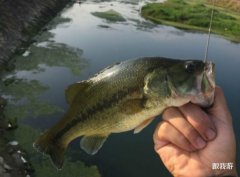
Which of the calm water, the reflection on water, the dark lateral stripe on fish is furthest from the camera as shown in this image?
the calm water

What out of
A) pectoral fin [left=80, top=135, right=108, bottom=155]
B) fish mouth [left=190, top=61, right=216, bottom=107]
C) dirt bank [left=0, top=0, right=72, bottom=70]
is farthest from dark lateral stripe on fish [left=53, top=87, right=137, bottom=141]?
dirt bank [left=0, top=0, right=72, bottom=70]

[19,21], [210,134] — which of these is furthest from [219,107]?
[19,21]

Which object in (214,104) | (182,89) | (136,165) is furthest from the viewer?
(136,165)

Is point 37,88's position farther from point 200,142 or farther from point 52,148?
point 200,142

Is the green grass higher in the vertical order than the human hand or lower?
lower

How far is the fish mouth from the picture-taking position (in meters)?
3.03

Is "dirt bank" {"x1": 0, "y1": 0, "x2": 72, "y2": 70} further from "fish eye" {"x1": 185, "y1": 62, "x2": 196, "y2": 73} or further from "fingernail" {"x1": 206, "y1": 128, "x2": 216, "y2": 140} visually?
"fish eye" {"x1": 185, "y1": 62, "x2": 196, "y2": 73}

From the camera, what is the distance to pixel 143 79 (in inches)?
139

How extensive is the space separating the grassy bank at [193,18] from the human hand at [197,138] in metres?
28.7

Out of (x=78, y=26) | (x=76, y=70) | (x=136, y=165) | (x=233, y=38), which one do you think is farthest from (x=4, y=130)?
(x=233, y=38)

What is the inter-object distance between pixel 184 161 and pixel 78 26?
24918 mm

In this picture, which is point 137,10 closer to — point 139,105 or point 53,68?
point 53,68

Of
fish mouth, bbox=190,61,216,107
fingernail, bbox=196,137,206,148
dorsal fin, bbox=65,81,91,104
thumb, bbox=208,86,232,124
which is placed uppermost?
fish mouth, bbox=190,61,216,107

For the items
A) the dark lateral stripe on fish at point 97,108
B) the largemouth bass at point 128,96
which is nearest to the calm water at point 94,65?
the dark lateral stripe on fish at point 97,108
